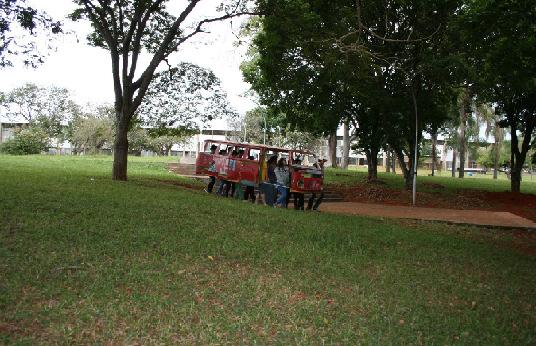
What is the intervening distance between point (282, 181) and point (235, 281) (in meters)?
7.68

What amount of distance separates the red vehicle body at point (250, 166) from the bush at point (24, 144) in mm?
34837

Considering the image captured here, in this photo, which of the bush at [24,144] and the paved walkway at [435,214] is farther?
the bush at [24,144]

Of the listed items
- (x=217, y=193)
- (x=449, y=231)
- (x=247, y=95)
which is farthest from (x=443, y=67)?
(x=247, y=95)

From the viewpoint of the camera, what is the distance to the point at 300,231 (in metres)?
9.76

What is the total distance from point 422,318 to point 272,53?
13.5 meters

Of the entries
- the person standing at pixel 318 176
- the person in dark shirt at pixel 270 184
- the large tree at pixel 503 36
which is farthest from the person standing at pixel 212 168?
the large tree at pixel 503 36

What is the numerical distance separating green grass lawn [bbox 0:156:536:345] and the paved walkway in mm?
5015

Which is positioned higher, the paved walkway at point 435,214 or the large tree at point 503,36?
the large tree at point 503,36

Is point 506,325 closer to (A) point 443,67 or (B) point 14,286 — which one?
(B) point 14,286

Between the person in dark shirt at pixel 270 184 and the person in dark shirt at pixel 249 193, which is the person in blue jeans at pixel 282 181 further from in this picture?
the person in dark shirt at pixel 249 193

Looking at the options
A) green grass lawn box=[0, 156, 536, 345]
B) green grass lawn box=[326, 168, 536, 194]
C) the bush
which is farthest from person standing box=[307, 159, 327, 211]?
the bush

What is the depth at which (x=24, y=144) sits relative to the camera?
45.9 metres

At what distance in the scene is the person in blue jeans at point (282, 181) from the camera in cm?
1398

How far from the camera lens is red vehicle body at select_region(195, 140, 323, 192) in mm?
13961
